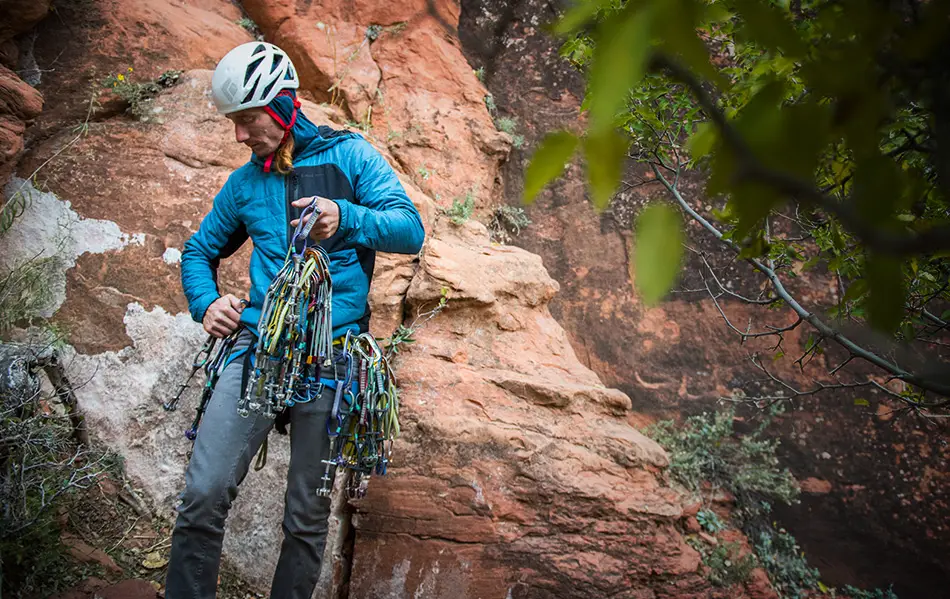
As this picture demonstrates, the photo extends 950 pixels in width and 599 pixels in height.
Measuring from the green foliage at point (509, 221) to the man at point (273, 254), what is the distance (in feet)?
9.97

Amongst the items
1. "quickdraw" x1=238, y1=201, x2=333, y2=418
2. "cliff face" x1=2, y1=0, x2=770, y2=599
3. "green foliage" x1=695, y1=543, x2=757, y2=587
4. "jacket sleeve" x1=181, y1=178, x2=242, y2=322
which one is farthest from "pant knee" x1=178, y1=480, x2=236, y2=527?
"green foliage" x1=695, y1=543, x2=757, y2=587

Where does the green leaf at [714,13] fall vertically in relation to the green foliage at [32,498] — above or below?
above

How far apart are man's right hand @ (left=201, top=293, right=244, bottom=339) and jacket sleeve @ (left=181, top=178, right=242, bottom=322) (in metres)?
0.10

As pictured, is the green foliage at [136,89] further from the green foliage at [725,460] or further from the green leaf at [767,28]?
the green foliage at [725,460]

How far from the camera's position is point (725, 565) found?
4031 mm

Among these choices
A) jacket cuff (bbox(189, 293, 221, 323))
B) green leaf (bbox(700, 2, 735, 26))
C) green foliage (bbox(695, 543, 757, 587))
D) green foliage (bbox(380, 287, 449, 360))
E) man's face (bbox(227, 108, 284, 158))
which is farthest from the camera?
green foliage (bbox(695, 543, 757, 587))

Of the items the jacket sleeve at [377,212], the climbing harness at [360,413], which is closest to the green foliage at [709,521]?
the climbing harness at [360,413]

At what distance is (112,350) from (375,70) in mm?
3441

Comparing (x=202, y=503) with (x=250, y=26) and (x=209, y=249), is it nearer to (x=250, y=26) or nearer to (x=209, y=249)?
(x=209, y=249)

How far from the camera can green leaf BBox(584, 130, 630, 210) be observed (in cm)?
47

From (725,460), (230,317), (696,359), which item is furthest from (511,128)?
(230,317)

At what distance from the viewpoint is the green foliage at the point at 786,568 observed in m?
4.31

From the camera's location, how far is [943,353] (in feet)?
15.7

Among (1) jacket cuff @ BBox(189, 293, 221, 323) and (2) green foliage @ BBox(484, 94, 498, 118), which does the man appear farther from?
(2) green foliage @ BBox(484, 94, 498, 118)
